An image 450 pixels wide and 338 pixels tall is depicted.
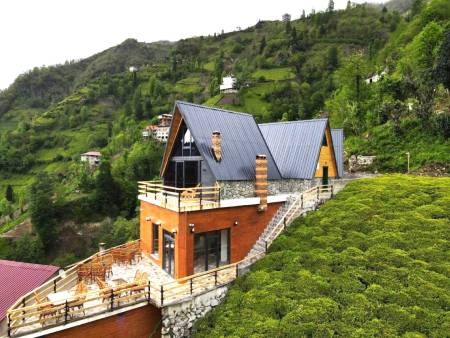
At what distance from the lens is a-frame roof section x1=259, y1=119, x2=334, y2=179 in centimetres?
2117

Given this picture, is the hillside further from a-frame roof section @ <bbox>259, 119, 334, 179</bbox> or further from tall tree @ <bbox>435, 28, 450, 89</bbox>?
tall tree @ <bbox>435, 28, 450, 89</bbox>

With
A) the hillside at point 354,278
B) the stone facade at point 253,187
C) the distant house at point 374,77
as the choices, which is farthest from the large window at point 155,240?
the distant house at point 374,77

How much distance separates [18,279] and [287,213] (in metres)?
14.1

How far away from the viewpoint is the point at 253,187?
19.0m

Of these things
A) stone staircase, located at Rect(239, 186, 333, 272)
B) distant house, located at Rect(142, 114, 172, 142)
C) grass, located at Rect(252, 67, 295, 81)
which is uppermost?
grass, located at Rect(252, 67, 295, 81)

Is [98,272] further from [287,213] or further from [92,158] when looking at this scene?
[92,158]

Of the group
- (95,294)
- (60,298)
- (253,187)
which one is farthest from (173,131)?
(60,298)

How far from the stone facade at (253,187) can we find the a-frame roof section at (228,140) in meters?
0.34

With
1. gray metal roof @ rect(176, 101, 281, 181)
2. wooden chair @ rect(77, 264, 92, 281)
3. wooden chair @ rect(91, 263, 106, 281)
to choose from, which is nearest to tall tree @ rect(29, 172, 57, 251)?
wooden chair @ rect(77, 264, 92, 281)

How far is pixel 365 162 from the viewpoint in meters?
35.0

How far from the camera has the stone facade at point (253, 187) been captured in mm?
17672

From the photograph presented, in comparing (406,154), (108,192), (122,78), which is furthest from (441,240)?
(122,78)

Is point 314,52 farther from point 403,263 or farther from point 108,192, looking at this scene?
point 403,263

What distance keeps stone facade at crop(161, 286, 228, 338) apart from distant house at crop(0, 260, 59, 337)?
6080mm
